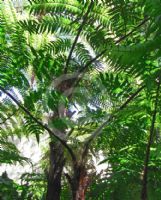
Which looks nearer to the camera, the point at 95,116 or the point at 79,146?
the point at 95,116

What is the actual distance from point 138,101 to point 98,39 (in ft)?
2.00

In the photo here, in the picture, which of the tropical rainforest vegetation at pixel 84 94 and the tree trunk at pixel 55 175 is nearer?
the tropical rainforest vegetation at pixel 84 94

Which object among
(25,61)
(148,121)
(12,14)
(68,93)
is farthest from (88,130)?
(12,14)

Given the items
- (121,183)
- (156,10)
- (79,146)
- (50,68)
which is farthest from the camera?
(79,146)

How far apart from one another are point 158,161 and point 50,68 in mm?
934

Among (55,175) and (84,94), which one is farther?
(84,94)

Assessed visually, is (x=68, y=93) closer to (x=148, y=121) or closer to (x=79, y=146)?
(x=79, y=146)

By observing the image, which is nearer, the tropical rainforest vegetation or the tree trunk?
the tropical rainforest vegetation

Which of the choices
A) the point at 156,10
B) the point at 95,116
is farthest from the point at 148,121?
the point at 156,10

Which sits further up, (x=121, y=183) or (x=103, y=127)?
(x=103, y=127)

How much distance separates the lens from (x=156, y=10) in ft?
4.25

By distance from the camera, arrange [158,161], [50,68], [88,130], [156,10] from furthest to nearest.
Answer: [88,130]
[158,161]
[50,68]
[156,10]

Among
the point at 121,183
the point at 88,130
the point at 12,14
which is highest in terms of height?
the point at 12,14

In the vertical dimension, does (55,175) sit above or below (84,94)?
below
